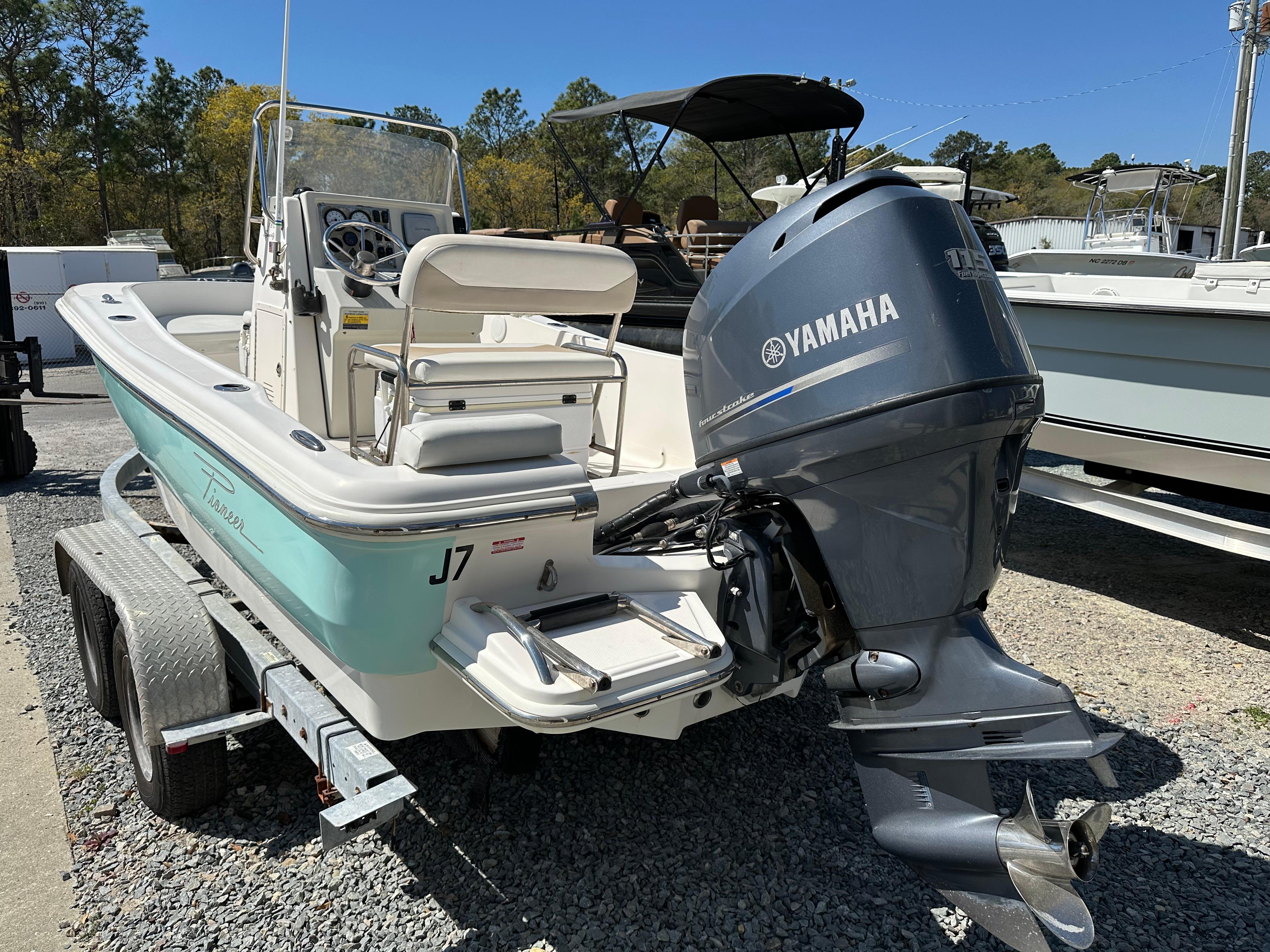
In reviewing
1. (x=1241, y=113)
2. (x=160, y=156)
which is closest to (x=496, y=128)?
(x=160, y=156)

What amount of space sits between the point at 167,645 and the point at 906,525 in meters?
1.93

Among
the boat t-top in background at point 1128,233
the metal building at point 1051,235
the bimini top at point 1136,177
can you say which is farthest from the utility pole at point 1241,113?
the metal building at point 1051,235

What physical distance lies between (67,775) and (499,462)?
5.92ft

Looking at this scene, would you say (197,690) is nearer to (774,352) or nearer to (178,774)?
(178,774)

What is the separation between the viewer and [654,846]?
2.27m

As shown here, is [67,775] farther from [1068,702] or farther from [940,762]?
[1068,702]

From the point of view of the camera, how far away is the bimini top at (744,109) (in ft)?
18.1

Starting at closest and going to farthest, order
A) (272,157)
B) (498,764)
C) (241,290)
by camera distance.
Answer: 1. (498,764)
2. (272,157)
3. (241,290)

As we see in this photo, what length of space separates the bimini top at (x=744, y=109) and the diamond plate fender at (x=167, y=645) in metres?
4.34

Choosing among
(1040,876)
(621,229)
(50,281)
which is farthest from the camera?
(50,281)

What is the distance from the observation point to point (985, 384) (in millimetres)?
1660

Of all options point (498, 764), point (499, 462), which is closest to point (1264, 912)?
point (498, 764)

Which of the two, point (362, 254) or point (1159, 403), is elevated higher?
point (362, 254)

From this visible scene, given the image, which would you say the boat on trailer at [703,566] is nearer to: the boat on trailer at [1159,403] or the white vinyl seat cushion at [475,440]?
the white vinyl seat cushion at [475,440]
